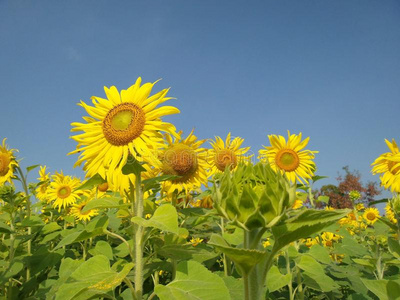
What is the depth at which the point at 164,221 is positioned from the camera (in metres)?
2.05

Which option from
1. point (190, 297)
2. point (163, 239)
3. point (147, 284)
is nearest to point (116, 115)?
point (163, 239)

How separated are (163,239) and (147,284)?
1.54 m

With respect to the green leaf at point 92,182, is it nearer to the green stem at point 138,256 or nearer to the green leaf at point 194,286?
the green stem at point 138,256

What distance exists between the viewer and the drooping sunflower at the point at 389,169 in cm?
477

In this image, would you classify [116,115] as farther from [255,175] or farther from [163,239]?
[255,175]

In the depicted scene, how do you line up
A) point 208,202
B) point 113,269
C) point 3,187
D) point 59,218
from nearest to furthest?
point 113,269 < point 3,187 < point 208,202 < point 59,218

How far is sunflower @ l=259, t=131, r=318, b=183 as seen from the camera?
5445 mm

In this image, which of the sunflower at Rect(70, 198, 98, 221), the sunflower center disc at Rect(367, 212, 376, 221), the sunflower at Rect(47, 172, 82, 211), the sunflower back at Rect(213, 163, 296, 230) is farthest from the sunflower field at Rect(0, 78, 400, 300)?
the sunflower center disc at Rect(367, 212, 376, 221)

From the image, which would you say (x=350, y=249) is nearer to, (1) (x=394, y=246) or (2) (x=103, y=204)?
(1) (x=394, y=246)

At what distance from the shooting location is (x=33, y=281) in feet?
12.6

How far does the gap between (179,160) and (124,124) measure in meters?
1.08

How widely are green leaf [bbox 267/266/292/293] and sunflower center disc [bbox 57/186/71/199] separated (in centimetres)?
504

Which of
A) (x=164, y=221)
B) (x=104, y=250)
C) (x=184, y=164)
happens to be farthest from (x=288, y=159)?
(x=164, y=221)

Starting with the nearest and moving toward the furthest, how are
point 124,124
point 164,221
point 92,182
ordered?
point 164,221 → point 92,182 → point 124,124
